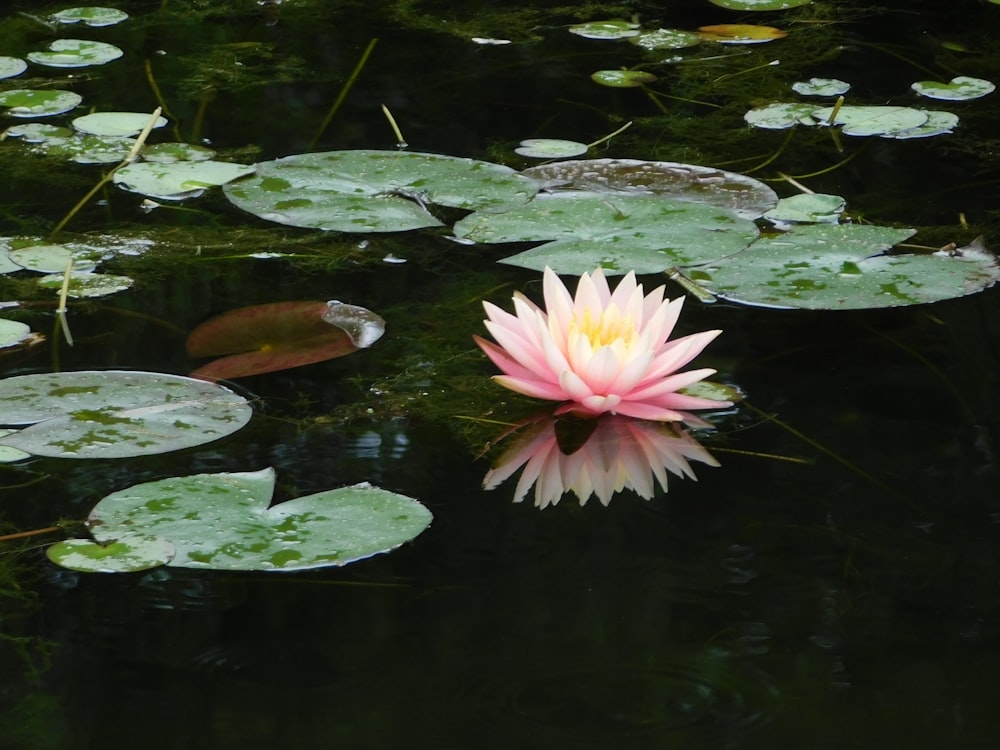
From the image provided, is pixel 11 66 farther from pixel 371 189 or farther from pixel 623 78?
pixel 623 78

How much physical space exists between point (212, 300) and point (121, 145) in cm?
81

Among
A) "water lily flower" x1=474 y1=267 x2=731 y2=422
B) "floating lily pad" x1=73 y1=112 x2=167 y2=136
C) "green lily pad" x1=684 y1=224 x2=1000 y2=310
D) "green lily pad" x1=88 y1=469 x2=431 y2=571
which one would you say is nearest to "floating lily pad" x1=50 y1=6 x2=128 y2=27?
"floating lily pad" x1=73 y1=112 x2=167 y2=136

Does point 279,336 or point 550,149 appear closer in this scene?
point 279,336

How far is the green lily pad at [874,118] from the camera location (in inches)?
110

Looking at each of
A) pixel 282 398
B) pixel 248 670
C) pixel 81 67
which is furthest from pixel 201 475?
pixel 81 67

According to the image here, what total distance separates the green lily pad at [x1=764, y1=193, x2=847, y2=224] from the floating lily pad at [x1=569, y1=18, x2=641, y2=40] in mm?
1290

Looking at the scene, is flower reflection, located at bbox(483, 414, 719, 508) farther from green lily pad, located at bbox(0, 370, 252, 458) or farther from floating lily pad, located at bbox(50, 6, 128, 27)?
floating lily pad, located at bbox(50, 6, 128, 27)

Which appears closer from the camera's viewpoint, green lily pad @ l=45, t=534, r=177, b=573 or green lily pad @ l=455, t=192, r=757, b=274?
green lily pad @ l=45, t=534, r=177, b=573

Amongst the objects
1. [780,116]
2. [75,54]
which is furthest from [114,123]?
[780,116]

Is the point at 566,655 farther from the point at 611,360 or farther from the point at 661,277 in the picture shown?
the point at 661,277

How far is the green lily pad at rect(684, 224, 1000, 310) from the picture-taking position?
2059 mm

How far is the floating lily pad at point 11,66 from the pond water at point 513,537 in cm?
60

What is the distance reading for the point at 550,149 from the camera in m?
2.74

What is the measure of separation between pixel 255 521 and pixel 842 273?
1.06 m
